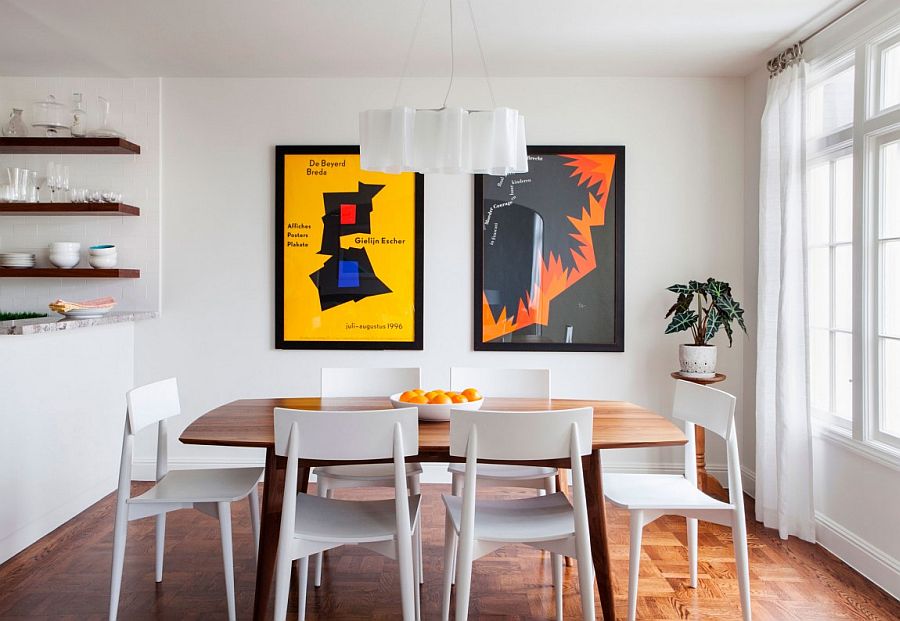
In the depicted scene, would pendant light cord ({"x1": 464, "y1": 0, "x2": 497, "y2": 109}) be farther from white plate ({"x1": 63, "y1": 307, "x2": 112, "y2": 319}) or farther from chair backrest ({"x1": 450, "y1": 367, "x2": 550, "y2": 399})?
white plate ({"x1": 63, "y1": 307, "x2": 112, "y2": 319})

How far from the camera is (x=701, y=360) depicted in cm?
396

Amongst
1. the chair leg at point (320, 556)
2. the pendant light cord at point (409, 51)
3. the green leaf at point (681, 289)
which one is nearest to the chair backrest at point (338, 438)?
the chair leg at point (320, 556)

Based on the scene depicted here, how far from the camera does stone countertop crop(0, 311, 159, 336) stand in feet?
9.77

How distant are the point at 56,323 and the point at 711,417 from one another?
2945 millimetres

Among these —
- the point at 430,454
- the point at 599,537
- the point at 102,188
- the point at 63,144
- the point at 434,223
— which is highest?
the point at 63,144

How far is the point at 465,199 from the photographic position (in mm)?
4375

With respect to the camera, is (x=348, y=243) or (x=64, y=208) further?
(x=348, y=243)

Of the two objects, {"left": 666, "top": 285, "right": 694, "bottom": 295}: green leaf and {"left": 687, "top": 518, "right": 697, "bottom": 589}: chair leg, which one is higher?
{"left": 666, "top": 285, "right": 694, "bottom": 295}: green leaf

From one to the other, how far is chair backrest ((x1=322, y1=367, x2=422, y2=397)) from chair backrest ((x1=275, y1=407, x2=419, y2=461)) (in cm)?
120

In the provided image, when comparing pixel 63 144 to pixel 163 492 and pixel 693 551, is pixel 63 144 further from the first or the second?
pixel 693 551

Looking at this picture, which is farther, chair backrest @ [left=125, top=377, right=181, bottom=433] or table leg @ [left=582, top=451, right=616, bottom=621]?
chair backrest @ [left=125, top=377, right=181, bottom=433]

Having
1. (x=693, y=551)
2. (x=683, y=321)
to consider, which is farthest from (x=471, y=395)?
(x=683, y=321)

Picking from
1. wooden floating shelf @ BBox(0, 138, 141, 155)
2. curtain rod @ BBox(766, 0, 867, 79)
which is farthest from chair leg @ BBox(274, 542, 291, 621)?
curtain rod @ BBox(766, 0, 867, 79)

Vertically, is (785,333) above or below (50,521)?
above
